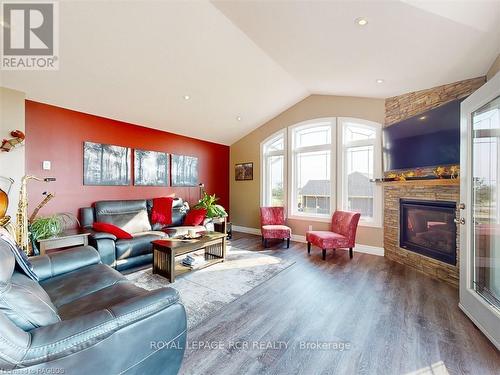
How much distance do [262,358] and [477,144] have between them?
106 inches

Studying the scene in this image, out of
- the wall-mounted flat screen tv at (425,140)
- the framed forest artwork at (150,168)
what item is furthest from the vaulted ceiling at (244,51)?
the framed forest artwork at (150,168)

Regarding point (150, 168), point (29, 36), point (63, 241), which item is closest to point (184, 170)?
point (150, 168)

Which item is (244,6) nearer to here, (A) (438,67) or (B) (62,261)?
(A) (438,67)

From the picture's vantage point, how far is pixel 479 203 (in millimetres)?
2145

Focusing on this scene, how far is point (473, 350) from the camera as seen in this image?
1716 mm

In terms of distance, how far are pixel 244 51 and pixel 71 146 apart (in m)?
3.03

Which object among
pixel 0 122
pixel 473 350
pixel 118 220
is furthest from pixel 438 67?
pixel 0 122

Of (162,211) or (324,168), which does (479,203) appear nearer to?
(324,168)

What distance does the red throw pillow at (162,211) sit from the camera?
4256mm

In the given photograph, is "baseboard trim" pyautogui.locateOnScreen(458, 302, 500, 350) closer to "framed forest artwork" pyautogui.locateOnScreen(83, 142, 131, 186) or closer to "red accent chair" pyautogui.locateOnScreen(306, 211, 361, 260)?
"red accent chair" pyautogui.locateOnScreen(306, 211, 361, 260)

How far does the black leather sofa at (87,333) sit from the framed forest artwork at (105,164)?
2.75 metres

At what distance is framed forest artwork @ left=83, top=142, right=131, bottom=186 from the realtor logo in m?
1.32

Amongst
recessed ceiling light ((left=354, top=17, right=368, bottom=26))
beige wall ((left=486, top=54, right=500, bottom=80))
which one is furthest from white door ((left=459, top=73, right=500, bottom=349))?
recessed ceiling light ((left=354, top=17, right=368, bottom=26))

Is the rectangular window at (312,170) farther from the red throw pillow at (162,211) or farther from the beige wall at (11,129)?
the beige wall at (11,129)
